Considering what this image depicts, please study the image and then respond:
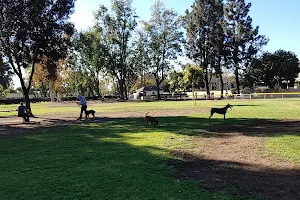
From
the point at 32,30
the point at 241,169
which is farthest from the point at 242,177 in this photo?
the point at 32,30

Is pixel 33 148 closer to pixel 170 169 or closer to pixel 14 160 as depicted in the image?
pixel 14 160

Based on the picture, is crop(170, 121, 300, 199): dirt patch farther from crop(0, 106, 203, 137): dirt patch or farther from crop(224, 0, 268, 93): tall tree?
crop(224, 0, 268, 93): tall tree

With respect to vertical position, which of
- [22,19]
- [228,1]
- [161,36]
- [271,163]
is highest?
[228,1]

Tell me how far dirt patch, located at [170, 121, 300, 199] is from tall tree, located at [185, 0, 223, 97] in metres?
55.4

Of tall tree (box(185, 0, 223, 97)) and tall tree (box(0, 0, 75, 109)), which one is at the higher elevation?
tall tree (box(185, 0, 223, 97))

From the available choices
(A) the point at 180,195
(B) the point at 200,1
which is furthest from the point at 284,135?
(B) the point at 200,1

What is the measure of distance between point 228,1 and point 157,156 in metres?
62.3

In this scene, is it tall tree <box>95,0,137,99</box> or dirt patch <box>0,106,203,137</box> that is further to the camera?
tall tree <box>95,0,137,99</box>

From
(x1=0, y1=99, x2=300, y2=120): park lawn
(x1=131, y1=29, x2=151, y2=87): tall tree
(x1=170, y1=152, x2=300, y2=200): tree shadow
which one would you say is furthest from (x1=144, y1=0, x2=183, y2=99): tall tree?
(x1=170, y1=152, x2=300, y2=200): tree shadow

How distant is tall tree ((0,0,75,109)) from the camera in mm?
25234

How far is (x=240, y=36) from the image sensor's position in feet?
212

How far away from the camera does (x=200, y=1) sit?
65.4 m

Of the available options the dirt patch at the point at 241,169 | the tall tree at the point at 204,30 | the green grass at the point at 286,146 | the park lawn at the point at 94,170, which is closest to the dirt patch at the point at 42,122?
the park lawn at the point at 94,170

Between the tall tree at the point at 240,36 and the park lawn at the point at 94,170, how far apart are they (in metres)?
57.6
